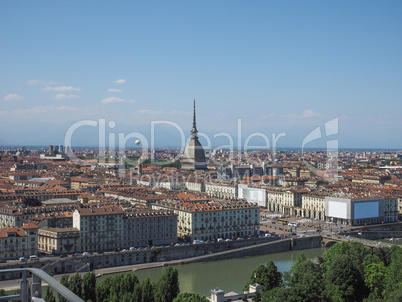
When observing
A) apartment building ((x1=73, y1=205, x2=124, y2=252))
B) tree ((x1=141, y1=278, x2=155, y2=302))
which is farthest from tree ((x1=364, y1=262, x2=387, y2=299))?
apartment building ((x1=73, y1=205, x2=124, y2=252))

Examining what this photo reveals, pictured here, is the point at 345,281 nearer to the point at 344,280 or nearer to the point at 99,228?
the point at 344,280

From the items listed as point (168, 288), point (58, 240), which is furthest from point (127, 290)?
point (58, 240)

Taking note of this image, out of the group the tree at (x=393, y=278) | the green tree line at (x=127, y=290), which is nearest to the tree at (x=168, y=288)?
the green tree line at (x=127, y=290)

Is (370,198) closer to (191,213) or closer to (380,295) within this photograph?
(191,213)

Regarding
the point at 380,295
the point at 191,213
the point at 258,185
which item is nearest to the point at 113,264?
the point at 191,213

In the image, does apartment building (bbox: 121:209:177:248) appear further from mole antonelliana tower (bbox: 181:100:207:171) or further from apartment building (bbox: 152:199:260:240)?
mole antonelliana tower (bbox: 181:100:207:171)

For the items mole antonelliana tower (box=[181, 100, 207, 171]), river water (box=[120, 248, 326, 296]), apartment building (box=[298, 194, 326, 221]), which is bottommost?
river water (box=[120, 248, 326, 296])
